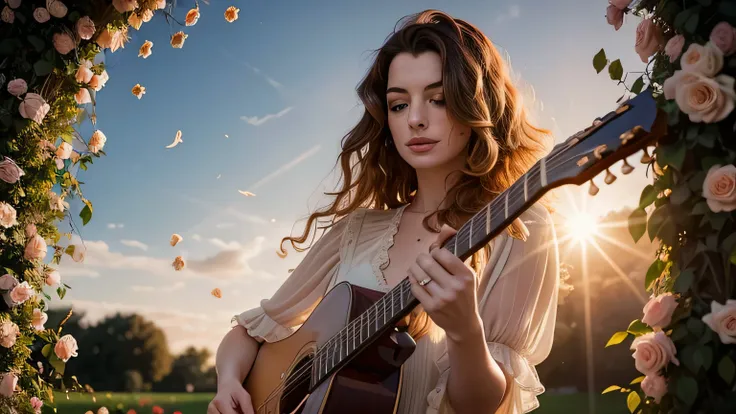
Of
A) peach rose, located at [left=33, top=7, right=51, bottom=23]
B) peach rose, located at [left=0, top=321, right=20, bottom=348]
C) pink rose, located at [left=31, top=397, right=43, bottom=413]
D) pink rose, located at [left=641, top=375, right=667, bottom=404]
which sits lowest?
pink rose, located at [left=641, top=375, right=667, bottom=404]

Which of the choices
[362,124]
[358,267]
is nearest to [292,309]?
[358,267]

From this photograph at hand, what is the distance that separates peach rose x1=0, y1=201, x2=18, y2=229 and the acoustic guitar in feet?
4.79

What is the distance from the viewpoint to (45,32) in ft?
11.0

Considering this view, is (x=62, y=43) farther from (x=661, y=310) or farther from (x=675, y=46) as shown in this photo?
(x=661, y=310)

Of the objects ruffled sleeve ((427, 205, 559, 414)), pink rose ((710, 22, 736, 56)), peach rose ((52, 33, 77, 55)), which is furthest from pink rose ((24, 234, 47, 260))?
pink rose ((710, 22, 736, 56))

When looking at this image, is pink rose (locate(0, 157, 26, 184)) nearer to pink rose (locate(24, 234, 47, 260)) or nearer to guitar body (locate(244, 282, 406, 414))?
pink rose (locate(24, 234, 47, 260))

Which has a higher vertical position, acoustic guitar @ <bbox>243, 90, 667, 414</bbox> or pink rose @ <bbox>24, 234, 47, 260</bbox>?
pink rose @ <bbox>24, 234, 47, 260</bbox>

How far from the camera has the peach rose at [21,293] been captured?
324cm

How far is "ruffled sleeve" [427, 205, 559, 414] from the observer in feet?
7.09

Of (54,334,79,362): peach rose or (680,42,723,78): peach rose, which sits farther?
(54,334,79,362): peach rose

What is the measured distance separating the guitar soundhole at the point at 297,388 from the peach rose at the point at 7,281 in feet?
5.29

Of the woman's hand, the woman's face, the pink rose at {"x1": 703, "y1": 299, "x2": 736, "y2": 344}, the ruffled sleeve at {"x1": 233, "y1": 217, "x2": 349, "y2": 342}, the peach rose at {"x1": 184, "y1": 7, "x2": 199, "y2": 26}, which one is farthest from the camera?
the peach rose at {"x1": 184, "y1": 7, "x2": 199, "y2": 26}

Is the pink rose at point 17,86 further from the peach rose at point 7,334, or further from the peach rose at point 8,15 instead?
the peach rose at point 7,334

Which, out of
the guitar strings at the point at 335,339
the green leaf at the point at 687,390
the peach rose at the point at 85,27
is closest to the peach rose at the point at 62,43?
the peach rose at the point at 85,27
